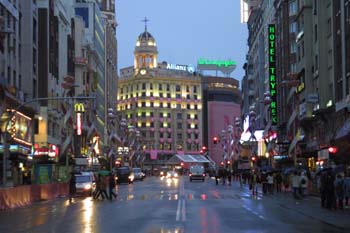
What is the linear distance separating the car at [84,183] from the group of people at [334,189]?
2165 centimetres

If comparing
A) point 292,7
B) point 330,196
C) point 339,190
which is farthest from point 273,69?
point 330,196

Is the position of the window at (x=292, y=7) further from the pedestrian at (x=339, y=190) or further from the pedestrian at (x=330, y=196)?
the pedestrian at (x=330, y=196)

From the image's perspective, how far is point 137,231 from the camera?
2198 cm

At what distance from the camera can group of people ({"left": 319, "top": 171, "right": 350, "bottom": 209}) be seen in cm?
3253

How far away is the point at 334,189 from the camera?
33.0m

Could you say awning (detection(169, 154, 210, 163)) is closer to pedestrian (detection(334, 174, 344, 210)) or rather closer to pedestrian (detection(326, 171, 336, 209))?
pedestrian (detection(334, 174, 344, 210))

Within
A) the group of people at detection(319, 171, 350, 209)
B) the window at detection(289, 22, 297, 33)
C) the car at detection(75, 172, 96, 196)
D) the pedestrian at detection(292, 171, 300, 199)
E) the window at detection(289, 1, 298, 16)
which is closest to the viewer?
the group of people at detection(319, 171, 350, 209)

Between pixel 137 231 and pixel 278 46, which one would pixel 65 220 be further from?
pixel 278 46

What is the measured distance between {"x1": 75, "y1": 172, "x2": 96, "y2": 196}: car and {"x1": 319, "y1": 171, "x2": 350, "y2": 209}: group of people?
21.7 meters

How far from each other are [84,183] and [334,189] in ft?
73.7

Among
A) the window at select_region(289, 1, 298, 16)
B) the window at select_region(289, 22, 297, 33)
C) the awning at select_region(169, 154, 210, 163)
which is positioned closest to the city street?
the window at select_region(289, 22, 297, 33)

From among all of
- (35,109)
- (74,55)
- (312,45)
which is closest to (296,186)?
(312,45)

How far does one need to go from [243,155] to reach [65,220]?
367 ft

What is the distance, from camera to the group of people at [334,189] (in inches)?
1281
